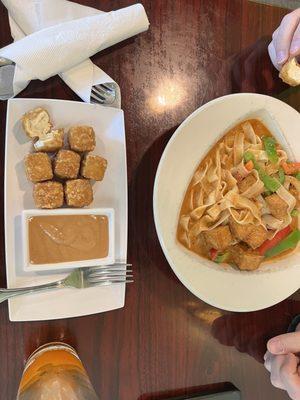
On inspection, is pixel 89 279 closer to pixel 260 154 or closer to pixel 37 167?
pixel 37 167

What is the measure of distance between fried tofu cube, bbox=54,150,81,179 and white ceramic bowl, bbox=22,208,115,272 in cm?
13

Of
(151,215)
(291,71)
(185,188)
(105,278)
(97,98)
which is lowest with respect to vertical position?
(105,278)

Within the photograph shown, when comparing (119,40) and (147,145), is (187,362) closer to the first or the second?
(147,145)

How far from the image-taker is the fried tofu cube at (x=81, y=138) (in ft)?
4.85

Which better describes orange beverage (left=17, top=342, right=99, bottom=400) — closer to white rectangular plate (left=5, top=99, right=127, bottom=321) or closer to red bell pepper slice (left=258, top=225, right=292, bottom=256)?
white rectangular plate (left=5, top=99, right=127, bottom=321)

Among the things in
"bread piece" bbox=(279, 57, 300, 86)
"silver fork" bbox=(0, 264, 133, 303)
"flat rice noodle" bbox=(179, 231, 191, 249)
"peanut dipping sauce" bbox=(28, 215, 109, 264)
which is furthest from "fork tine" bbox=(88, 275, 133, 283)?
"bread piece" bbox=(279, 57, 300, 86)

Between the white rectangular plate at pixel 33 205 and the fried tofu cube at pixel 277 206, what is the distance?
2.10ft

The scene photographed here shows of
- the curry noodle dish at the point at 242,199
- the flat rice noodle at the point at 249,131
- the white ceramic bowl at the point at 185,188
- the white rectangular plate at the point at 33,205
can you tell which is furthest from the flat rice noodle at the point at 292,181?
the white rectangular plate at the point at 33,205

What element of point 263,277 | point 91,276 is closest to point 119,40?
point 91,276

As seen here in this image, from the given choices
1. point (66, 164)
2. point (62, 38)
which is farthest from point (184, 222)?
point (62, 38)

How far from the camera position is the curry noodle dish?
1.75 m

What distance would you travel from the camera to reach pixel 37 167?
4.72 ft

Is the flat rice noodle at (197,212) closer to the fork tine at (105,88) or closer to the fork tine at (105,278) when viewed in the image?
the fork tine at (105,278)

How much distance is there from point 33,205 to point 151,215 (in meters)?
0.46
